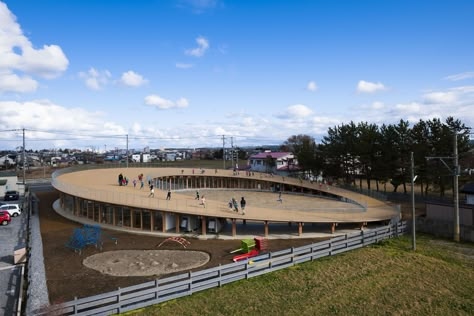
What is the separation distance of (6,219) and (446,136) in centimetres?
4563

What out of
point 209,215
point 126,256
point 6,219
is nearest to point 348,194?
point 209,215

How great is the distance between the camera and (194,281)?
53.1ft

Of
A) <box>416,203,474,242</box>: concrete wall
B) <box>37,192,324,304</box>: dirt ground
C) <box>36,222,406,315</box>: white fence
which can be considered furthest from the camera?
<box>416,203,474,242</box>: concrete wall

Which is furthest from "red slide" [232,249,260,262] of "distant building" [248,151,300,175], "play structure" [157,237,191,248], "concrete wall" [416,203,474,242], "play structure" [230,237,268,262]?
"distant building" [248,151,300,175]

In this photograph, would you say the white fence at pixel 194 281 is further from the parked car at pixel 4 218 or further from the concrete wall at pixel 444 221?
the parked car at pixel 4 218

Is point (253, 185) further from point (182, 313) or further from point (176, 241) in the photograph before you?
point (182, 313)

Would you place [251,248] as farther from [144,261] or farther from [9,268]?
[9,268]

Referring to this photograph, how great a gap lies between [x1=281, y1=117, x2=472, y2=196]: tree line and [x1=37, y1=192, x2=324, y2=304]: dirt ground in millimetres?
23791

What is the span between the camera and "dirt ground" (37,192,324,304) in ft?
51.9

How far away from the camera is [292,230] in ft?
89.9

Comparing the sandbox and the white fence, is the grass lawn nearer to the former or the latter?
the white fence

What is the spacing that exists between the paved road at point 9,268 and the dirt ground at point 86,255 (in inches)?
52.8

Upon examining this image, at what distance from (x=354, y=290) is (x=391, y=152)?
3187 centimetres

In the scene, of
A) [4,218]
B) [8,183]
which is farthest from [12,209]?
[8,183]
